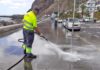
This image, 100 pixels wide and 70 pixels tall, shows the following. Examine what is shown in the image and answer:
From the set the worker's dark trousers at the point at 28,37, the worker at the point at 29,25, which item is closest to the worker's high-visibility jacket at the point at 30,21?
the worker at the point at 29,25

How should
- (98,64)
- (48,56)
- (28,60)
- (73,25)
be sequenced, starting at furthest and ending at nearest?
(73,25) → (48,56) → (28,60) → (98,64)

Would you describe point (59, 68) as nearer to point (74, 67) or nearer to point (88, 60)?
point (74, 67)

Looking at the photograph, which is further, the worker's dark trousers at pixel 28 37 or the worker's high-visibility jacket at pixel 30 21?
the worker's dark trousers at pixel 28 37

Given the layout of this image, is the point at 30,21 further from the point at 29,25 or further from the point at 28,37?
the point at 28,37

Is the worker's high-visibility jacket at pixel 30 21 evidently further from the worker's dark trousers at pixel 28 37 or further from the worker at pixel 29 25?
the worker's dark trousers at pixel 28 37

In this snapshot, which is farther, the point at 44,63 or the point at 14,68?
the point at 44,63

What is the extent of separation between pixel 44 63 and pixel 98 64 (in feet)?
6.01

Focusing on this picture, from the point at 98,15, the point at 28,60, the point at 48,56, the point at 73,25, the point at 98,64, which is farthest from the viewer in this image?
the point at 98,15

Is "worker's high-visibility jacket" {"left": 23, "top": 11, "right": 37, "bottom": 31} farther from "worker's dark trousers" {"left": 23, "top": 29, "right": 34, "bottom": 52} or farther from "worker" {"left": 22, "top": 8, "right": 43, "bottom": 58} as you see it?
"worker's dark trousers" {"left": 23, "top": 29, "right": 34, "bottom": 52}

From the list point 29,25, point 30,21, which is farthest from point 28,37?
point 30,21

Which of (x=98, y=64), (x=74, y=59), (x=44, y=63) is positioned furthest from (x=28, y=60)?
(x=98, y=64)

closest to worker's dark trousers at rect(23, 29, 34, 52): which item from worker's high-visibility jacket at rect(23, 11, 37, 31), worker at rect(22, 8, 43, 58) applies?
worker at rect(22, 8, 43, 58)

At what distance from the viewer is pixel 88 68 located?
10.3m

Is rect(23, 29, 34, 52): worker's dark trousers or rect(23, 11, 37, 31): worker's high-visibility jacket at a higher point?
rect(23, 11, 37, 31): worker's high-visibility jacket
